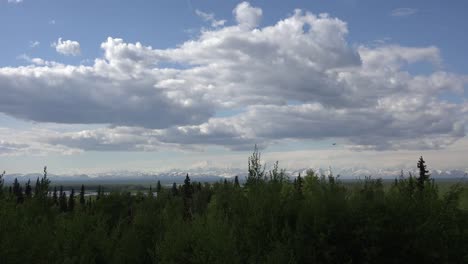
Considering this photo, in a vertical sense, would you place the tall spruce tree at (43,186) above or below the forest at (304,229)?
above

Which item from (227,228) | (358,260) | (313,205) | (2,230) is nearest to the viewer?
(2,230)

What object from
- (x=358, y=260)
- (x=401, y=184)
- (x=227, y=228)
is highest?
(x=401, y=184)

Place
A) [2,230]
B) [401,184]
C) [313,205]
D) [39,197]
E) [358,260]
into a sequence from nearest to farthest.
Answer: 1. [2,230]
2. [358,260]
3. [313,205]
4. [39,197]
5. [401,184]

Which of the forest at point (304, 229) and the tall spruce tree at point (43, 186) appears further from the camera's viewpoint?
the tall spruce tree at point (43, 186)

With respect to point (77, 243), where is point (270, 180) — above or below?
above

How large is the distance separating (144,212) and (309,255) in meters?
17.7

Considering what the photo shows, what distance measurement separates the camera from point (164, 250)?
2706 cm

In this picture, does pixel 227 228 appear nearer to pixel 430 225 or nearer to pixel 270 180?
pixel 270 180

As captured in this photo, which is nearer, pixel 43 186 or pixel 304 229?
pixel 304 229

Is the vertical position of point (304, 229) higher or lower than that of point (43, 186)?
lower

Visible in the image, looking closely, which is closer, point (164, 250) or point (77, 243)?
point (164, 250)

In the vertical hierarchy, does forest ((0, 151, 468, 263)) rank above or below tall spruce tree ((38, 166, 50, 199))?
below

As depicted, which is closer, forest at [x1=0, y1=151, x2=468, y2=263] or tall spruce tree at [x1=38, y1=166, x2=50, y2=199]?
forest at [x1=0, y1=151, x2=468, y2=263]

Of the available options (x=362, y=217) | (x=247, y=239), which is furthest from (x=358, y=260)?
(x=247, y=239)
